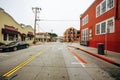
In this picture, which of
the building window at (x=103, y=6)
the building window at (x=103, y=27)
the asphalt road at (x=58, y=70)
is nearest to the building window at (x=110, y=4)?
the building window at (x=103, y=6)

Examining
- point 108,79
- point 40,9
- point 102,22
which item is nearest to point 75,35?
point 40,9

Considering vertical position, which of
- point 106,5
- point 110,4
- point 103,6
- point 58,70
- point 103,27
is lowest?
point 58,70

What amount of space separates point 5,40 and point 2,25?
130 inches

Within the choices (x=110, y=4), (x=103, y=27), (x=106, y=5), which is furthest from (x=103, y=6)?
(x=103, y=27)

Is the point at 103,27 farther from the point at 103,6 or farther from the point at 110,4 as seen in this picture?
the point at 110,4

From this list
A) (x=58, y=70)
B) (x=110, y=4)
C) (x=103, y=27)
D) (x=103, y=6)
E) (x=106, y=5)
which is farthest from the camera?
(x=103, y=6)

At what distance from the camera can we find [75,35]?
336ft

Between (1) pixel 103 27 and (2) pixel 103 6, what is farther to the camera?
(2) pixel 103 6

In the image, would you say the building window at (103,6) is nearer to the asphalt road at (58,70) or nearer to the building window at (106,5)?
the building window at (106,5)

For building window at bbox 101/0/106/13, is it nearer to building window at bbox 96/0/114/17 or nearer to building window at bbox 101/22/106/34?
building window at bbox 96/0/114/17

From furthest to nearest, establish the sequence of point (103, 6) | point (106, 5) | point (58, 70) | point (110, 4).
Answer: point (103, 6)
point (106, 5)
point (110, 4)
point (58, 70)

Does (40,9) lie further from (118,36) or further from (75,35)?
(75,35)

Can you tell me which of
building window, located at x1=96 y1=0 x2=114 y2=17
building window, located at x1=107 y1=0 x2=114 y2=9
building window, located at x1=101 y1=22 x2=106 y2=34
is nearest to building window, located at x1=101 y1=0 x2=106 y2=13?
building window, located at x1=96 y1=0 x2=114 y2=17

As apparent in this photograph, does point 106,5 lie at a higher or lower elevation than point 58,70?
higher
